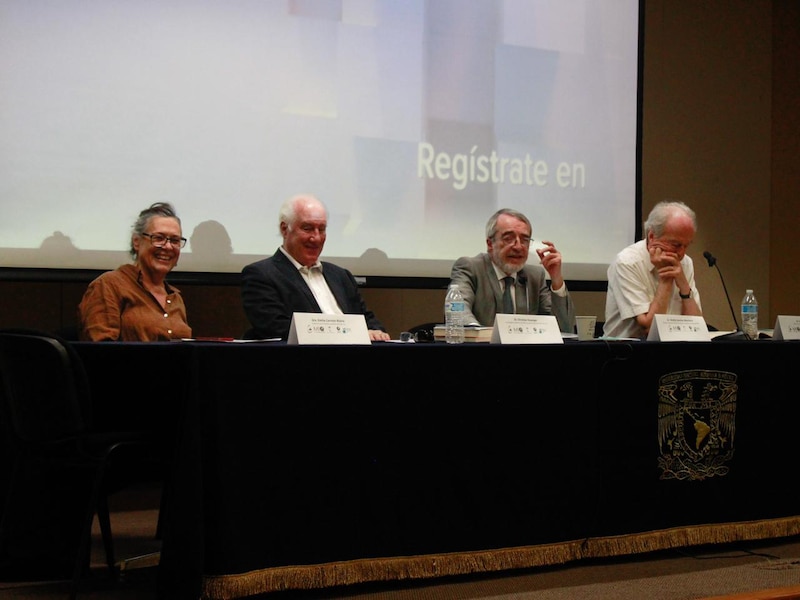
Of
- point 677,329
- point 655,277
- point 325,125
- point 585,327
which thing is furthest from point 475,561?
point 325,125

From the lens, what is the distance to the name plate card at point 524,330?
2.39 metres

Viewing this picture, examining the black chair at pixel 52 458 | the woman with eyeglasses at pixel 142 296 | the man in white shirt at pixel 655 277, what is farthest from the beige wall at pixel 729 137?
the black chair at pixel 52 458

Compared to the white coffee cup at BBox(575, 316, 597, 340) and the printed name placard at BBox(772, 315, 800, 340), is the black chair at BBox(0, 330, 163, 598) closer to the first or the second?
the printed name placard at BBox(772, 315, 800, 340)

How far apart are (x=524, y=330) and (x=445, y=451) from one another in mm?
438

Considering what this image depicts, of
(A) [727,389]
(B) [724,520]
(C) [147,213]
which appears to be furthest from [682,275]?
(C) [147,213]

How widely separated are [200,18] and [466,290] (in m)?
1.75

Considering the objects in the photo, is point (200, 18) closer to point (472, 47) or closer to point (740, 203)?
point (472, 47)

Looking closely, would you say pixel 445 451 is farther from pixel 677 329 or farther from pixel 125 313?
pixel 125 313

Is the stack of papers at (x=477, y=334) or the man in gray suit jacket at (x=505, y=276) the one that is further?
the man in gray suit jacket at (x=505, y=276)

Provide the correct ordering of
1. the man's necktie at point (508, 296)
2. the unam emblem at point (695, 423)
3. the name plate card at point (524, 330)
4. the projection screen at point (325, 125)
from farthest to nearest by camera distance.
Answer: the projection screen at point (325, 125) < the man's necktie at point (508, 296) < the unam emblem at point (695, 423) < the name plate card at point (524, 330)

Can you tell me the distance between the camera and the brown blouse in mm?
2957

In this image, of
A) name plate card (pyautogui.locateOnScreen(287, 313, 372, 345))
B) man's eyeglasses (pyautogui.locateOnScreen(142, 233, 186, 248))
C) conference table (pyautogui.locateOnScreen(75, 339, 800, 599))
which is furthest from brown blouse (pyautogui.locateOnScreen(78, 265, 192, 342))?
name plate card (pyautogui.locateOnScreen(287, 313, 372, 345))

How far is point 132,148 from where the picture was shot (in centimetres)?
365

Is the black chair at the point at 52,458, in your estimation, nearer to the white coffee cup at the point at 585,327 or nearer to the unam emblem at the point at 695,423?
the unam emblem at the point at 695,423
